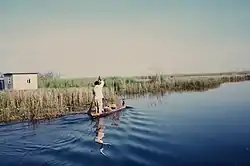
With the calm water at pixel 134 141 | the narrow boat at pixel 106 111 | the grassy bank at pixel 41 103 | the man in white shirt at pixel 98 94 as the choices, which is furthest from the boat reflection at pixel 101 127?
the grassy bank at pixel 41 103

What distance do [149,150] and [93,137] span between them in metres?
2.18

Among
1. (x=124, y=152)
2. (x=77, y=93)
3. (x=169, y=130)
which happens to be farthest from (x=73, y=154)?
(x=77, y=93)

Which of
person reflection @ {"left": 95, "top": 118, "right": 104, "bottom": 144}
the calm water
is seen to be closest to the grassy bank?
the calm water

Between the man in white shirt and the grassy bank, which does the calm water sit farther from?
the grassy bank

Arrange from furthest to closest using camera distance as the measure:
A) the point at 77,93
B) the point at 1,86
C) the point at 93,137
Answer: the point at 1,86 → the point at 77,93 → the point at 93,137

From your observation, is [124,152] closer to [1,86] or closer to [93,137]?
[93,137]

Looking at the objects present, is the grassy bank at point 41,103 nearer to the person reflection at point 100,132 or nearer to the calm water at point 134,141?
the calm water at point 134,141

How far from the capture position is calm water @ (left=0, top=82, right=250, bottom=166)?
24.7 feet

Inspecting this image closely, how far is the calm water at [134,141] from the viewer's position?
24.7ft

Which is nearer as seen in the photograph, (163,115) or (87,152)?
(87,152)

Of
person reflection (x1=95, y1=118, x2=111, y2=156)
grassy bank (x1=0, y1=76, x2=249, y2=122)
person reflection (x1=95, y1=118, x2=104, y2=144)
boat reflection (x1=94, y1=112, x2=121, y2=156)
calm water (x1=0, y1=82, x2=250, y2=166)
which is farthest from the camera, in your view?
grassy bank (x1=0, y1=76, x2=249, y2=122)

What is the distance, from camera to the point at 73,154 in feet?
26.1

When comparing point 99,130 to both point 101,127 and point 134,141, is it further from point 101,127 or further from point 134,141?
point 134,141

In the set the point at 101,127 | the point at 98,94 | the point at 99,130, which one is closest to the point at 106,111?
the point at 98,94
